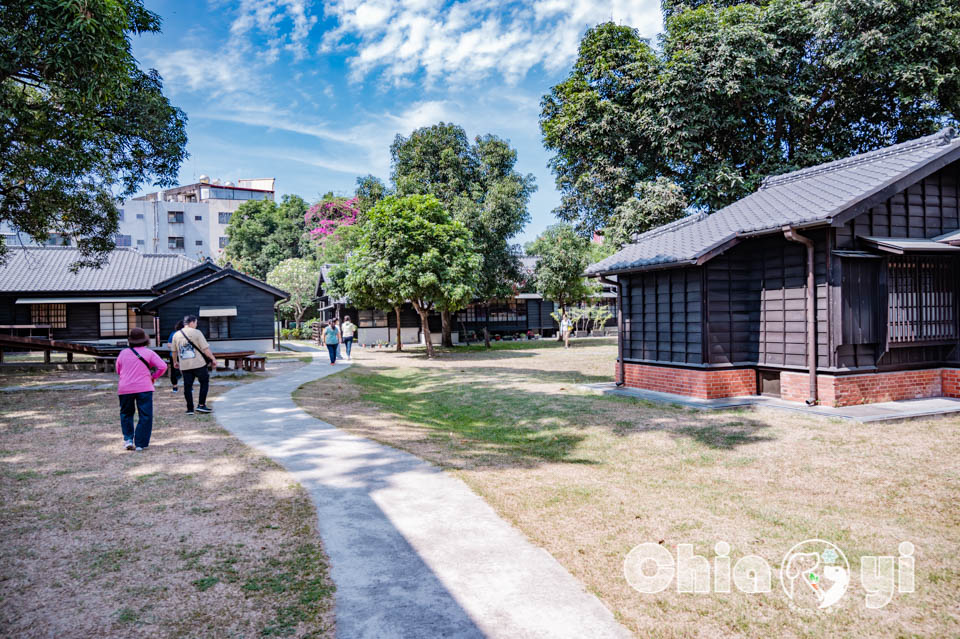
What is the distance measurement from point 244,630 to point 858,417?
9015 millimetres

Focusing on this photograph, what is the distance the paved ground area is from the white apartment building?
52.7 m

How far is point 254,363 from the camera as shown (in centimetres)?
1780

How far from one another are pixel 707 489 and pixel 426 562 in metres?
3.29

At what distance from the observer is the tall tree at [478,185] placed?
27.5 m

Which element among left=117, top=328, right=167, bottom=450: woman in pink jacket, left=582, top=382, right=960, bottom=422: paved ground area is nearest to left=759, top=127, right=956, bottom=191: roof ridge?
left=582, top=382, right=960, bottom=422: paved ground area

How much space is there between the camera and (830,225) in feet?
28.6

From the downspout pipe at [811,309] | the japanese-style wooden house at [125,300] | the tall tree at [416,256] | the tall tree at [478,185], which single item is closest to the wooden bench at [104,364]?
the japanese-style wooden house at [125,300]

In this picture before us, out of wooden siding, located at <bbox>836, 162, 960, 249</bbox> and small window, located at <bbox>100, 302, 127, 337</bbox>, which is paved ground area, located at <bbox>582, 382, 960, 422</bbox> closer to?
wooden siding, located at <bbox>836, 162, 960, 249</bbox>

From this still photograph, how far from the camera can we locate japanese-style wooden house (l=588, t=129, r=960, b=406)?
30.2 ft

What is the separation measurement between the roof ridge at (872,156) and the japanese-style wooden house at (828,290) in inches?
1.0

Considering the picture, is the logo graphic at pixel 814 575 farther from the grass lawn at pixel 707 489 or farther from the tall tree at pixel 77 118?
the tall tree at pixel 77 118

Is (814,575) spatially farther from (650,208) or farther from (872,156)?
(650,208)

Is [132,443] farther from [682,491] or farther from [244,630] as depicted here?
[682,491]

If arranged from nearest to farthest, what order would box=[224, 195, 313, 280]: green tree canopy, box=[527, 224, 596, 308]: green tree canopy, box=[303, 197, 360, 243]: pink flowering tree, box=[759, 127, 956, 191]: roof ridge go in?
box=[759, 127, 956, 191]: roof ridge → box=[527, 224, 596, 308]: green tree canopy → box=[303, 197, 360, 243]: pink flowering tree → box=[224, 195, 313, 280]: green tree canopy
